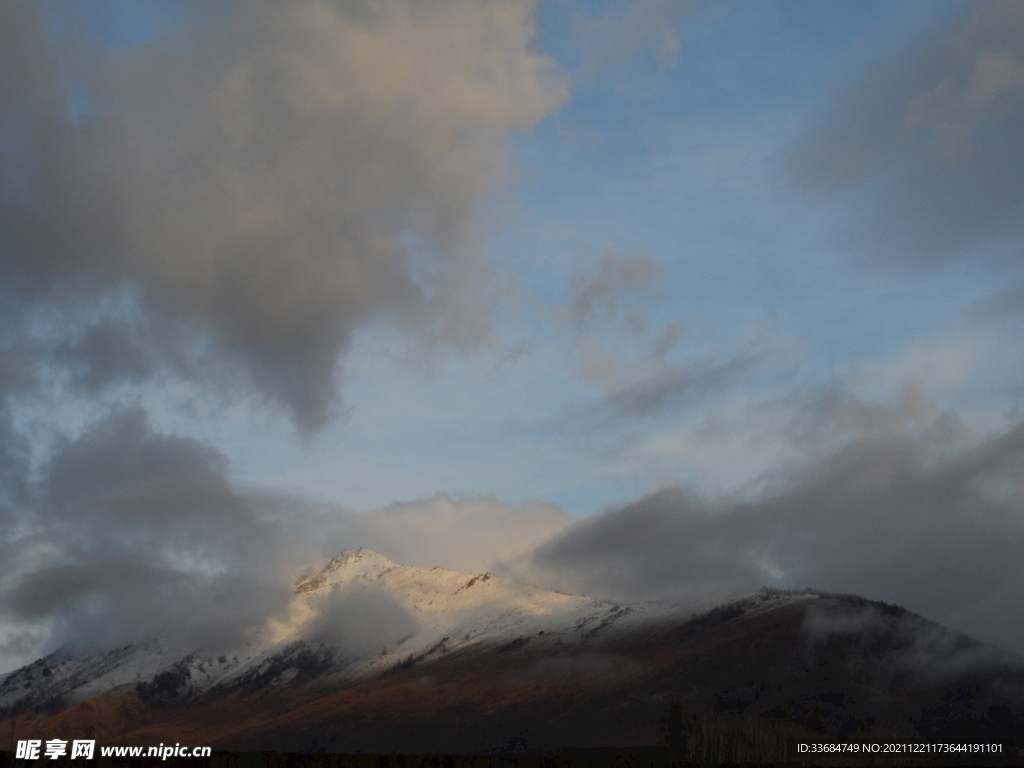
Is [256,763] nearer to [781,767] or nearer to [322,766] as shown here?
[322,766]

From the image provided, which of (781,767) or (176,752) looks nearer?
(176,752)

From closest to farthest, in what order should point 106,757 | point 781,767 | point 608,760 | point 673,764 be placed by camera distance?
1. point 106,757
2. point 673,764
3. point 608,760
4. point 781,767

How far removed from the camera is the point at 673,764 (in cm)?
8019

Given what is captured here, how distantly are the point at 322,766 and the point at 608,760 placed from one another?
25902mm

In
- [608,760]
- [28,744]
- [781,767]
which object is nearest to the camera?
[28,744]

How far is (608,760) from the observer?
85.9m

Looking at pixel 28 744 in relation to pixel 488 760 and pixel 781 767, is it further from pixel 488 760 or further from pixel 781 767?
pixel 781 767

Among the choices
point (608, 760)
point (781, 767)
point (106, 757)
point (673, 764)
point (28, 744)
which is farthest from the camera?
point (781, 767)

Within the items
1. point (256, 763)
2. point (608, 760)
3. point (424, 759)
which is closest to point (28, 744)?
point (256, 763)

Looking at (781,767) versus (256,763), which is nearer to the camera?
(256,763)

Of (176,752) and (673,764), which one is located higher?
(176,752)

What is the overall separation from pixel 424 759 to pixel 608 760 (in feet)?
63.4

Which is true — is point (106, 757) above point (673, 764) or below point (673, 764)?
above

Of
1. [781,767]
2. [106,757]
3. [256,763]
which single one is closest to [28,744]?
[106,757]
